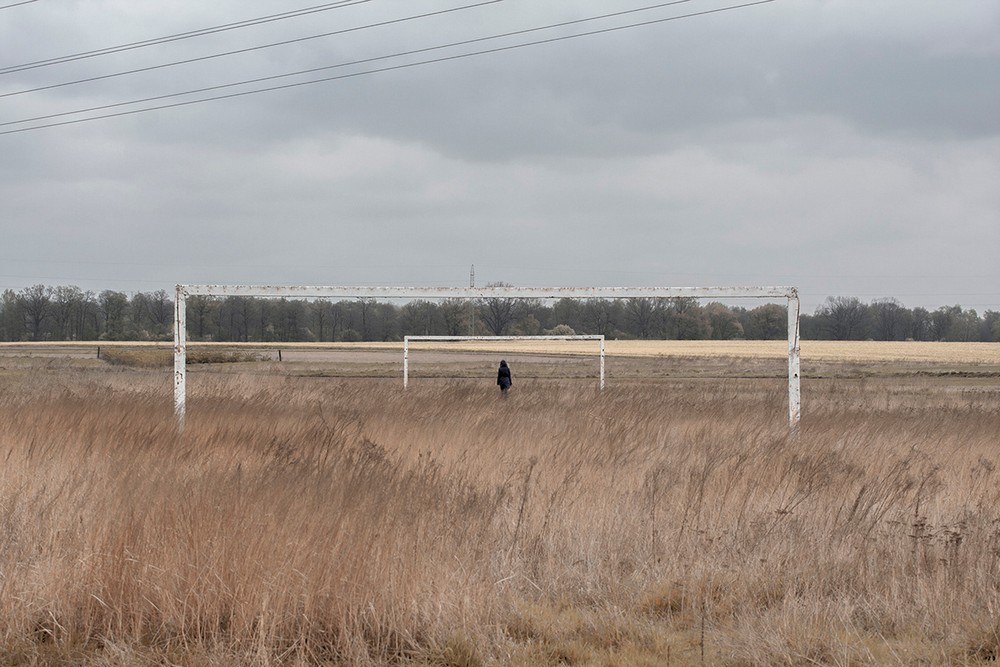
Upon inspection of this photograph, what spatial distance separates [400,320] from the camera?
11031 centimetres

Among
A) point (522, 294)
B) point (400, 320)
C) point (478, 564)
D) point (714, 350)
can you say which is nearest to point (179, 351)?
point (522, 294)

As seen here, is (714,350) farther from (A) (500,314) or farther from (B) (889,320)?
(B) (889,320)

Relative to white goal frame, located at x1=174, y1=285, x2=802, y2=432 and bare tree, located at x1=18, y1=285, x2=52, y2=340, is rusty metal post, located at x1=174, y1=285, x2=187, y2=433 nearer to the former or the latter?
white goal frame, located at x1=174, y1=285, x2=802, y2=432

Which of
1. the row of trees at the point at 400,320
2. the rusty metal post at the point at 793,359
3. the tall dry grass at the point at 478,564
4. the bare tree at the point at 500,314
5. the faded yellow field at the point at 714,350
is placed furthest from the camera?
the row of trees at the point at 400,320

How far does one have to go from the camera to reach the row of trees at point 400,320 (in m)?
100

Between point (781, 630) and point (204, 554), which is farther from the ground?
point (204, 554)

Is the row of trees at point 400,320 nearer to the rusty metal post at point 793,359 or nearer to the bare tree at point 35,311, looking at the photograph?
the bare tree at point 35,311

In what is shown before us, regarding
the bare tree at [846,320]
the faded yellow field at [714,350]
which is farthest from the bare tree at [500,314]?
the bare tree at [846,320]

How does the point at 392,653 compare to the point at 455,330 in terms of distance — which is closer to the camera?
the point at 392,653

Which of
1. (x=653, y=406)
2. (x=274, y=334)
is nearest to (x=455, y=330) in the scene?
(x=274, y=334)

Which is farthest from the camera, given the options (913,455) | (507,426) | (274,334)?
(274,334)

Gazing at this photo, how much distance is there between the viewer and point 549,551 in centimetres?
587

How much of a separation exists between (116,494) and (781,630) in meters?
4.09

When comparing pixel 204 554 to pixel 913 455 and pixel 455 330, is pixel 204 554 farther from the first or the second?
pixel 455 330
